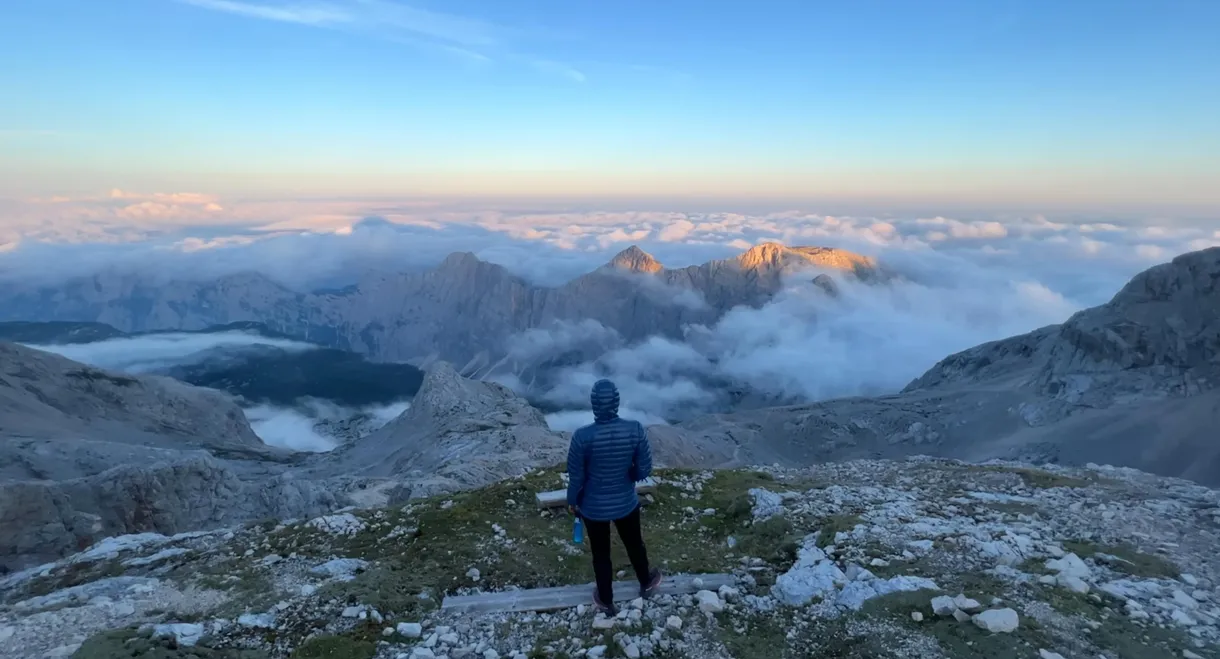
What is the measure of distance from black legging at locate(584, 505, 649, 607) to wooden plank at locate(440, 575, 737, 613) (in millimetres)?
386

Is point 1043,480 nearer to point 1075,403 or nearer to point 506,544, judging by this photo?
point 506,544

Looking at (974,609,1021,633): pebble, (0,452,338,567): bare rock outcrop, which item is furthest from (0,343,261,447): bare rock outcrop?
(974,609,1021,633): pebble

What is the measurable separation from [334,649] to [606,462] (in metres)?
4.31

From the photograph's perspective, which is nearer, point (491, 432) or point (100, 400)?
→ point (491, 432)

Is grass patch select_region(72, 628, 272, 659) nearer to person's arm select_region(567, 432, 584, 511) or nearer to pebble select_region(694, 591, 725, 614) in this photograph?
person's arm select_region(567, 432, 584, 511)

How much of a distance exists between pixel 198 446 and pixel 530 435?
205 feet

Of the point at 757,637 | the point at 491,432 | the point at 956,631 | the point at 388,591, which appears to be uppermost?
Answer: the point at 956,631

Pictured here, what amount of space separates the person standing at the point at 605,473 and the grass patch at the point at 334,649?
3.17 meters

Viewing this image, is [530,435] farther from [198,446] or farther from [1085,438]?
[1085,438]

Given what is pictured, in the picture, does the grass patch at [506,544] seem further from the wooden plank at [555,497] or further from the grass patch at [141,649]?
the grass patch at [141,649]

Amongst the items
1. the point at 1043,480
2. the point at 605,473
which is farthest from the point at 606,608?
the point at 1043,480

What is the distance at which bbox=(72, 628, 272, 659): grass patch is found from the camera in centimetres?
771

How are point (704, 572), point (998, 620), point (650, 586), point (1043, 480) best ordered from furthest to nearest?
point (1043, 480), point (704, 572), point (650, 586), point (998, 620)

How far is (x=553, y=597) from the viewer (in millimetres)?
9680
